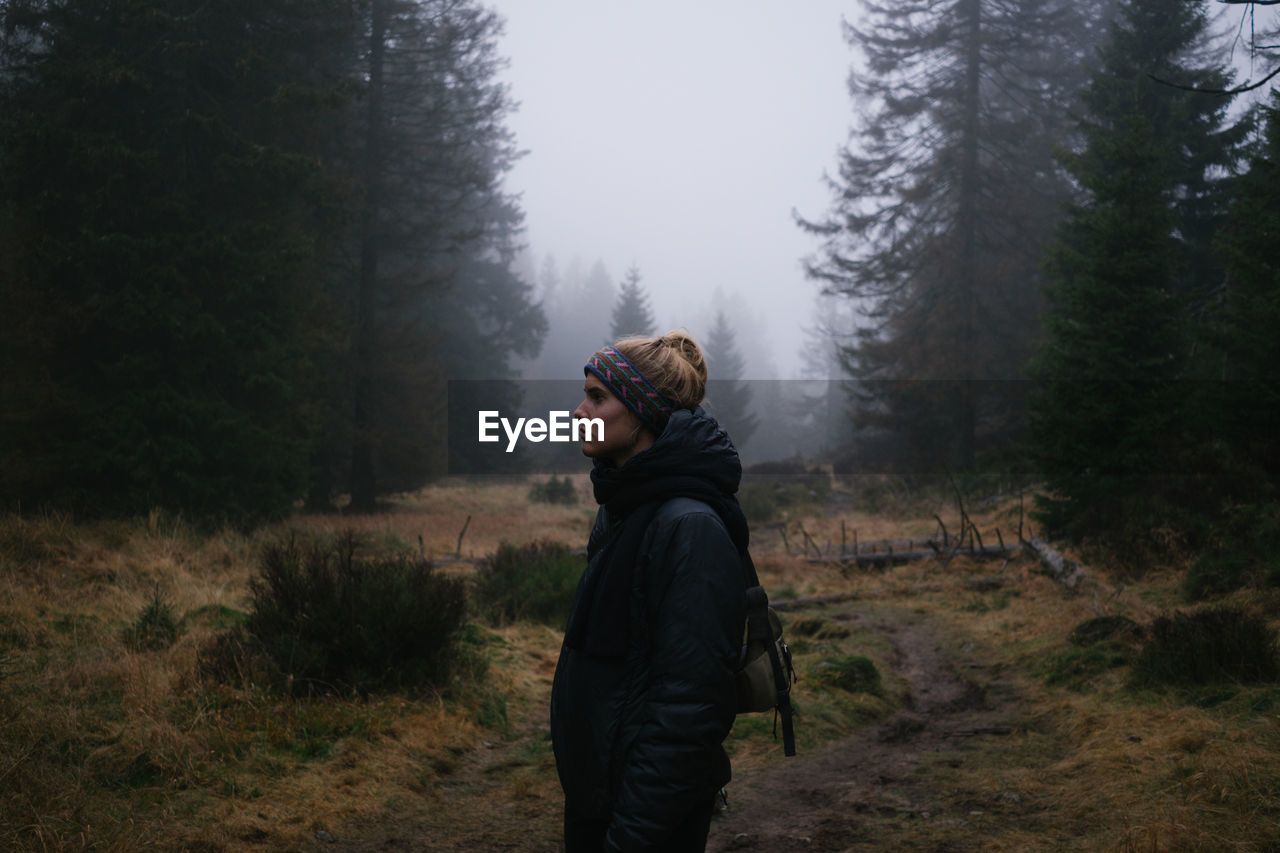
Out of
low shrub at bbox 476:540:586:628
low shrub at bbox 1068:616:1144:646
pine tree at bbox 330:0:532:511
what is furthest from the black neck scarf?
pine tree at bbox 330:0:532:511

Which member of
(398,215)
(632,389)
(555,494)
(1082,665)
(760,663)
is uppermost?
(398,215)

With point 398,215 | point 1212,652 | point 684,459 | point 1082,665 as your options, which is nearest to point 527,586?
point 1082,665

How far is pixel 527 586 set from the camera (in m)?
10.1

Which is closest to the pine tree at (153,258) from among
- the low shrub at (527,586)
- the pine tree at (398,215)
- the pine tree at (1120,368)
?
the low shrub at (527,586)

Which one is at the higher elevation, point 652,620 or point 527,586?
point 652,620

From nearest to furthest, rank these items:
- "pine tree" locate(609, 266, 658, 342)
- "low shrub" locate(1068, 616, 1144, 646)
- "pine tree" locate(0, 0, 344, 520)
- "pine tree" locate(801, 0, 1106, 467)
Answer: "low shrub" locate(1068, 616, 1144, 646) → "pine tree" locate(0, 0, 344, 520) → "pine tree" locate(801, 0, 1106, 467) → "pine tree" locate(609, 266, 658, 342)

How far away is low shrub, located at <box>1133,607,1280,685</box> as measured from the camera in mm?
5930

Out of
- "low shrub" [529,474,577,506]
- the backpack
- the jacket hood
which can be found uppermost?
the jacket hood

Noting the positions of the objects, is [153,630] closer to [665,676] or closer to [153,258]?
[665,676]

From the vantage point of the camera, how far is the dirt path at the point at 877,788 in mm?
4562

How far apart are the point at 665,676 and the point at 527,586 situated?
26.4 ft

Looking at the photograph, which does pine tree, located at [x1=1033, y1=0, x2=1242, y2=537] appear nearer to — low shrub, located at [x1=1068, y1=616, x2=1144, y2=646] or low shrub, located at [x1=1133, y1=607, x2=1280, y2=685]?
low shrub, located at [x1=1068, y1=616, x2=1144, y2=646]

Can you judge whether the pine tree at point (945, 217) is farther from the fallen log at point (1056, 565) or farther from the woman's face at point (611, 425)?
the woman's face at point (611, 425)

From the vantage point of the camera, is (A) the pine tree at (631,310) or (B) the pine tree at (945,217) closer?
(B) the pine tree at (945,217)
